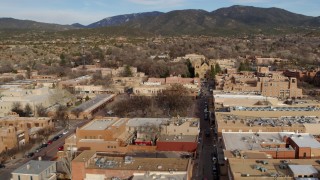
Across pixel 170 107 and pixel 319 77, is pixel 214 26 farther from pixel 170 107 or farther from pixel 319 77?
pixel 170 107

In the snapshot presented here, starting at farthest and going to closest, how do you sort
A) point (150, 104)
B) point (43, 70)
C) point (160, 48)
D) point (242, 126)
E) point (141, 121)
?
point (160, 48) → point (43, 70) → point (150, 104) → point (141, 121) → point (242, 126)

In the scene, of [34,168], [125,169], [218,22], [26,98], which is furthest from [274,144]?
[218,22]

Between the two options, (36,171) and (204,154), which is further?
(204,154)

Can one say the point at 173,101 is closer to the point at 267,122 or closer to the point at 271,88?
the point at 271,88

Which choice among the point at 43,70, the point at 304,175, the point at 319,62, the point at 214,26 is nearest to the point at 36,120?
the point at 304,175

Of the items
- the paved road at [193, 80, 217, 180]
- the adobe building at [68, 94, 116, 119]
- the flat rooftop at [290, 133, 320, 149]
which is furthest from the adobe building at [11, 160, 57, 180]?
the adobe building at [68, 94, 116, 119]

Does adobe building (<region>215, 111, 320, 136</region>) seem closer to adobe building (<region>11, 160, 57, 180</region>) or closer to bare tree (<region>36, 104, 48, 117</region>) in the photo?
adobe building (<region>11, 160, 57, 180</region>)
